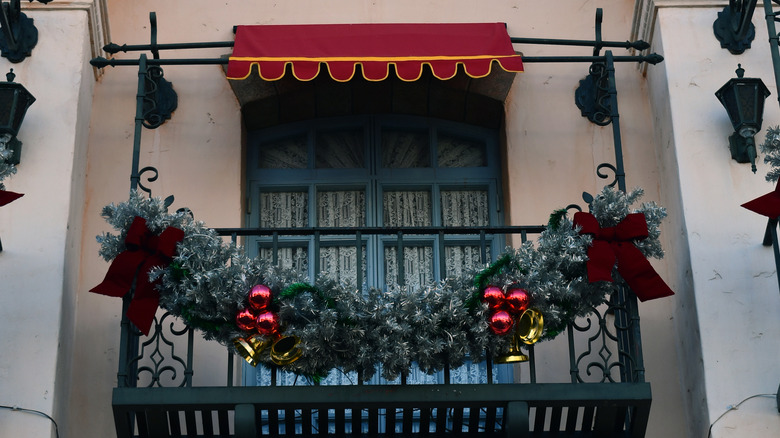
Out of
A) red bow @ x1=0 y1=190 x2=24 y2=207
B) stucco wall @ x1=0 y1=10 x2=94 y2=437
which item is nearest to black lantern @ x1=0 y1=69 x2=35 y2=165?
stucco wall @ x1=0 y1=10 x2=94 y2=437

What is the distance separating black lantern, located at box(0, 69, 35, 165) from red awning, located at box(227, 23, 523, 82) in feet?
3.99

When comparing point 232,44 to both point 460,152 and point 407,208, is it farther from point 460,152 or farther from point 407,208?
point 460,152

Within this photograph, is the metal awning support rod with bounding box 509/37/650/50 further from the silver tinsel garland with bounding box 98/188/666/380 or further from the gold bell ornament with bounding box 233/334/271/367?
the gold bell ornament with bounding box 233/334/271/367

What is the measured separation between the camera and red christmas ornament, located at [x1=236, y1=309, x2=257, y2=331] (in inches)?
288

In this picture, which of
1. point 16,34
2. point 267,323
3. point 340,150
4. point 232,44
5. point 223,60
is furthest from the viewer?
point 340,150

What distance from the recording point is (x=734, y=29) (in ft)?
28.5

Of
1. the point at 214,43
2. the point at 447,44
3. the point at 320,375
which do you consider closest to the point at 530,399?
the point at 320,375

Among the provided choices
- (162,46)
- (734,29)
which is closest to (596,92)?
(734,29)

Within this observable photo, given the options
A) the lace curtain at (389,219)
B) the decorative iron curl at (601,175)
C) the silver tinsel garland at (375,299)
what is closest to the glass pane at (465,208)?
the lace curtain at (389,219)

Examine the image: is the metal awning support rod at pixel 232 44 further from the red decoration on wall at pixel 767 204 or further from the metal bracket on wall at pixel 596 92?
the red decoration on wall at pixel 767 204

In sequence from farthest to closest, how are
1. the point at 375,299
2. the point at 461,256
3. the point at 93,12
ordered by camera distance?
the point at 461,256
the point at 93,12
the point at 375,299

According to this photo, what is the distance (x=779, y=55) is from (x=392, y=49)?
2.30 meters

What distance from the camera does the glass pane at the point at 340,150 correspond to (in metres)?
9.23

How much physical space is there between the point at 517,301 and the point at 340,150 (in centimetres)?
237
